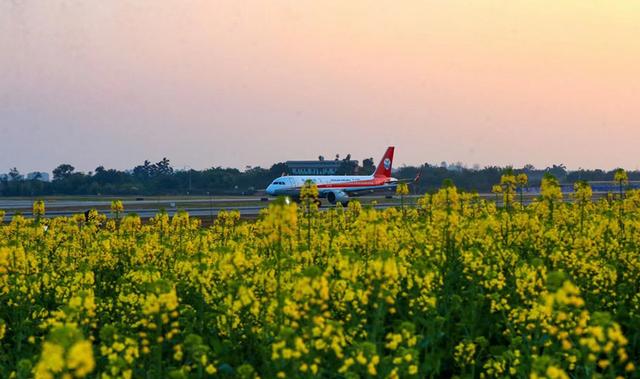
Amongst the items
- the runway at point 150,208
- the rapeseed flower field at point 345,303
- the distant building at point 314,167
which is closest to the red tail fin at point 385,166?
the runway at point 150,208

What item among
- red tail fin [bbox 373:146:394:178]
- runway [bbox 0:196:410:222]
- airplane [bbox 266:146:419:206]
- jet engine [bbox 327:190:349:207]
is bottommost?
runway [bbox 0:196:410:222]

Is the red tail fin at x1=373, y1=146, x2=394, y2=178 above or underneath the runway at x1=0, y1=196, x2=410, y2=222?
above

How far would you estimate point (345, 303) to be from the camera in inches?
265

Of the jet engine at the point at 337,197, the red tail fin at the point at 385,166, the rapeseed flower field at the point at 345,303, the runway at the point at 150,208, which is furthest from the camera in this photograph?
the red tail fin at the point at 385,166

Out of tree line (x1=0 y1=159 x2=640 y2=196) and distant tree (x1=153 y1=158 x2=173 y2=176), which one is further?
distant tree (x1=153 y1=158 x2=173 y2=176)

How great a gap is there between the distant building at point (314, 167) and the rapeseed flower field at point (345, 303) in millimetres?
119093

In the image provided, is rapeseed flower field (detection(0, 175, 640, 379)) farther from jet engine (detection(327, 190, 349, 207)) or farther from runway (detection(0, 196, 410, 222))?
jet engine (detection(327, 190, 349, 207))

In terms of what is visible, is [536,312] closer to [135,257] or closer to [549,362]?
[549,362]

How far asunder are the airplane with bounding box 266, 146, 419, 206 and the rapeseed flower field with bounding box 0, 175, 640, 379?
34993 millimetres

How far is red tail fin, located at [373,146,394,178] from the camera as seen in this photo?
2633 inches

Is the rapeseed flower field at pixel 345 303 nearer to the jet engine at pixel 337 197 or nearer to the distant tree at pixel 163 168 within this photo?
the jet engine at pixel 337 197

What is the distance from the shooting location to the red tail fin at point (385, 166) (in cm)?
6688

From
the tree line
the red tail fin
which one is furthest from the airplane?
the tree line

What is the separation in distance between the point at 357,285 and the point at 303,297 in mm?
1306
